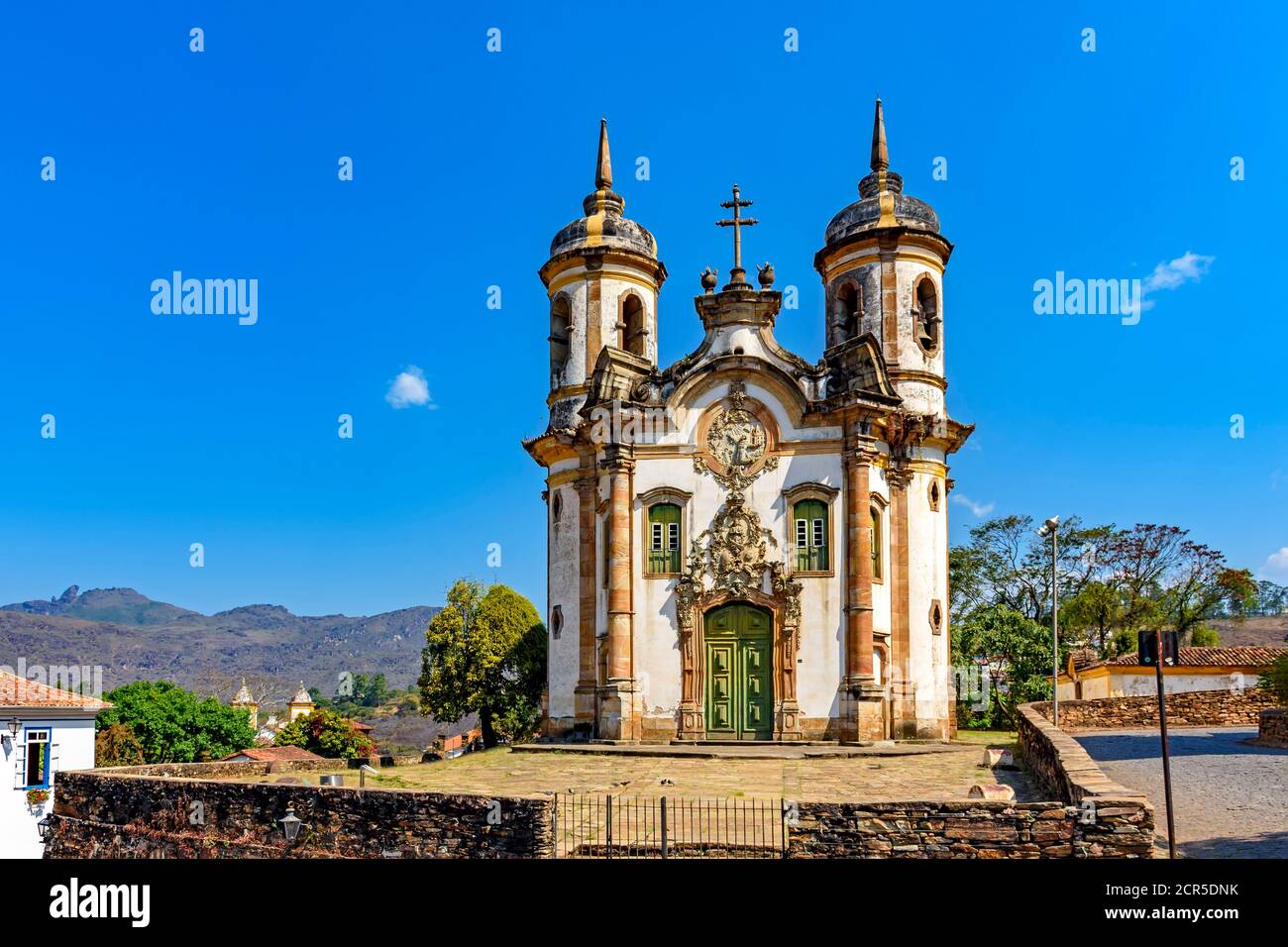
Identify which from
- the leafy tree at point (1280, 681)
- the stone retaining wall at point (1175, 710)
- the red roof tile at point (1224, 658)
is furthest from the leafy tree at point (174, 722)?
the leafy tree at point (1280, 681)

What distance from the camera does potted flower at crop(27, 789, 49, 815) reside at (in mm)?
26828

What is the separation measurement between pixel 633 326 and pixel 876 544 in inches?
380

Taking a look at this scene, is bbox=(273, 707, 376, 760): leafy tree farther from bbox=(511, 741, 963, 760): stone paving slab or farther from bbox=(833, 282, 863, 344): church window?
bbox=(833, 282, 863, 344): church window

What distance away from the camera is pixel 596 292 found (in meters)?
32.2

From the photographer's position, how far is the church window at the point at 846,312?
31891 millimetres

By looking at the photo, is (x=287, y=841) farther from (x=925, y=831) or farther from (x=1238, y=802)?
(x=1238, y=802)

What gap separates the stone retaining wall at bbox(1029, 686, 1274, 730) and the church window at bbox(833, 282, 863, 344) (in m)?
11.4

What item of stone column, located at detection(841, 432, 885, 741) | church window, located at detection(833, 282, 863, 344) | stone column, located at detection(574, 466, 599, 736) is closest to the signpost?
stone column, located at detection(841, 432, 885, 741)

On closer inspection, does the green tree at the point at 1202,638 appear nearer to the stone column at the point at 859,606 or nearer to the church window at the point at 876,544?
the church window at the point at 876,544

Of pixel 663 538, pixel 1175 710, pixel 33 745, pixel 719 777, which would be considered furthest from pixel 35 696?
pixel 1175 710

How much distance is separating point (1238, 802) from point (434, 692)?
28972mm

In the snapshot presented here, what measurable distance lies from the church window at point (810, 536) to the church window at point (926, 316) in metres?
6.36

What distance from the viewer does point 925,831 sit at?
1195cm

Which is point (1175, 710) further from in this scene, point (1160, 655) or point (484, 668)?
point (1160, 655)
